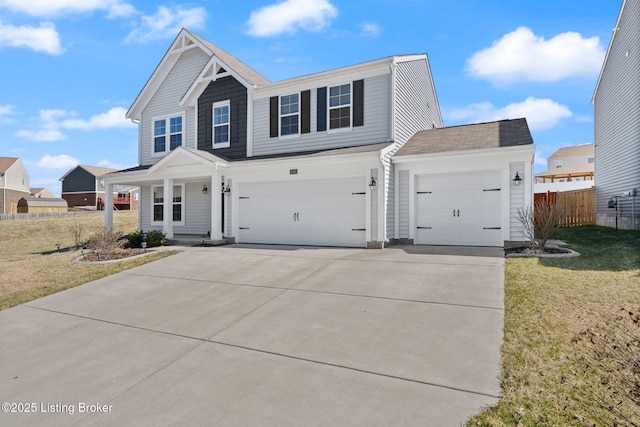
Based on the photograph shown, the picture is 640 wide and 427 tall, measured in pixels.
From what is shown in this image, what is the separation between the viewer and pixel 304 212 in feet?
39.0

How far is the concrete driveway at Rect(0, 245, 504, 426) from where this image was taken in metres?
3.23

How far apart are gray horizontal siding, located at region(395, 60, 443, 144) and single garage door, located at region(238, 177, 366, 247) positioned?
104 inches

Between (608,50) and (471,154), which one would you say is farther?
(608,50)

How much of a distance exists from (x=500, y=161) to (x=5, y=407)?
1088cm

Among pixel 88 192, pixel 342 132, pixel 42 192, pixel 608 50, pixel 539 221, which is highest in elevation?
pixel 608 50

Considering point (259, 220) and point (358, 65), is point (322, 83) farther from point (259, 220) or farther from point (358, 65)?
point (259, 220)

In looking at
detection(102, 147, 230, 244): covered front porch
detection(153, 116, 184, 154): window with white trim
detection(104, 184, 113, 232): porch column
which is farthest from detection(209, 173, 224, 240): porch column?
detection(104, 184, 113, 232): porch column

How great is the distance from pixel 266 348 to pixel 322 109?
32.3ft

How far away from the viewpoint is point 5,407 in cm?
362

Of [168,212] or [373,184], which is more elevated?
[373,184]

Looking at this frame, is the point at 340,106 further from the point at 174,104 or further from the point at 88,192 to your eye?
the point at 88,192

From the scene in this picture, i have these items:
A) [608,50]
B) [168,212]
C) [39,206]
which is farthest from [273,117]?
[39,206]

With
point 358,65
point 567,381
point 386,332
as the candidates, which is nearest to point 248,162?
point 358,65

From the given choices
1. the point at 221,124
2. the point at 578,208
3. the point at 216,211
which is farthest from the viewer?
the point at 578,208
